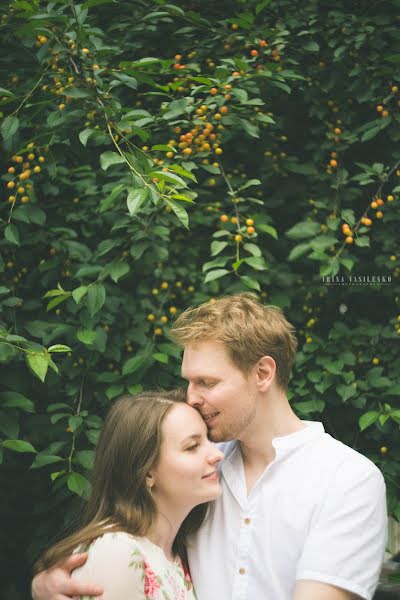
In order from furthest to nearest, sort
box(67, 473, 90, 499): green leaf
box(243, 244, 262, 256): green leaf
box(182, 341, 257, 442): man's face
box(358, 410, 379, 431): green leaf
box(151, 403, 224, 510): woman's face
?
box(243, 244, 262, 256): green leaf, box(358, 410, 379, 431): green leaf, box(67, 473, 90, 499): green leaf, box(182, 341, 257, 442): man's face, box(151, 403, 224, 510): woman's face

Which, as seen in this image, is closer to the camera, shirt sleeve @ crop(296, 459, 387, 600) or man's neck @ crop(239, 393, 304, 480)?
shirt sleeve @ crop(296, 459, 387, 600)

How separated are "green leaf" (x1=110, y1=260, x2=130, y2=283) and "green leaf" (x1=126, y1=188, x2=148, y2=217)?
416 millimetres

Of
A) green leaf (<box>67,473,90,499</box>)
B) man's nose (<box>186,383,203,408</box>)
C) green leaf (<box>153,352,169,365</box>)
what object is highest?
man's nose (<box>186,383,203,408</box>)

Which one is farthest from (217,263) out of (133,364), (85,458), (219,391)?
(85,458)

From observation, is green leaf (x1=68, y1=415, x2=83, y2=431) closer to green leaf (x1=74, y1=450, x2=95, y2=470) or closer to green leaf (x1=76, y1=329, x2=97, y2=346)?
green leaf (x1=74, y1=450, x2=95, y2=470)

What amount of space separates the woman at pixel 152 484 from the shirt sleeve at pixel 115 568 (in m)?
0.02

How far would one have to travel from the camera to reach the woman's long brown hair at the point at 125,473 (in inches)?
76.3

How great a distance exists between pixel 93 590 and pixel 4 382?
100cm

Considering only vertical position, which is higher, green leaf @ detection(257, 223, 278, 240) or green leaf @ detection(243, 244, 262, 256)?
green leaf @ detection(257, 223, 278, 240)

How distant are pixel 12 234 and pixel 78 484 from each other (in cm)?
88

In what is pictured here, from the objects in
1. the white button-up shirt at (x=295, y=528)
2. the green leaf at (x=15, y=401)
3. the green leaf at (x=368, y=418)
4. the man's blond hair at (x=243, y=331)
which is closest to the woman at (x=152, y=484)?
the white button-up shirt at (x=295, y=528)

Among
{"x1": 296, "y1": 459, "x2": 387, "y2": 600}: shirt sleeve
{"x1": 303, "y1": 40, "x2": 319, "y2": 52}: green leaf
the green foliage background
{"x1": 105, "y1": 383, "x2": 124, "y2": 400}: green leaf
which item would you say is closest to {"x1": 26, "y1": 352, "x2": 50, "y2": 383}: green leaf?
the green foliage background

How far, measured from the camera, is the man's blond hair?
217 cm

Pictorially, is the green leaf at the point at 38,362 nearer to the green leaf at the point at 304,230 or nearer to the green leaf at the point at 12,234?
the green leaf at the point at 12,234
